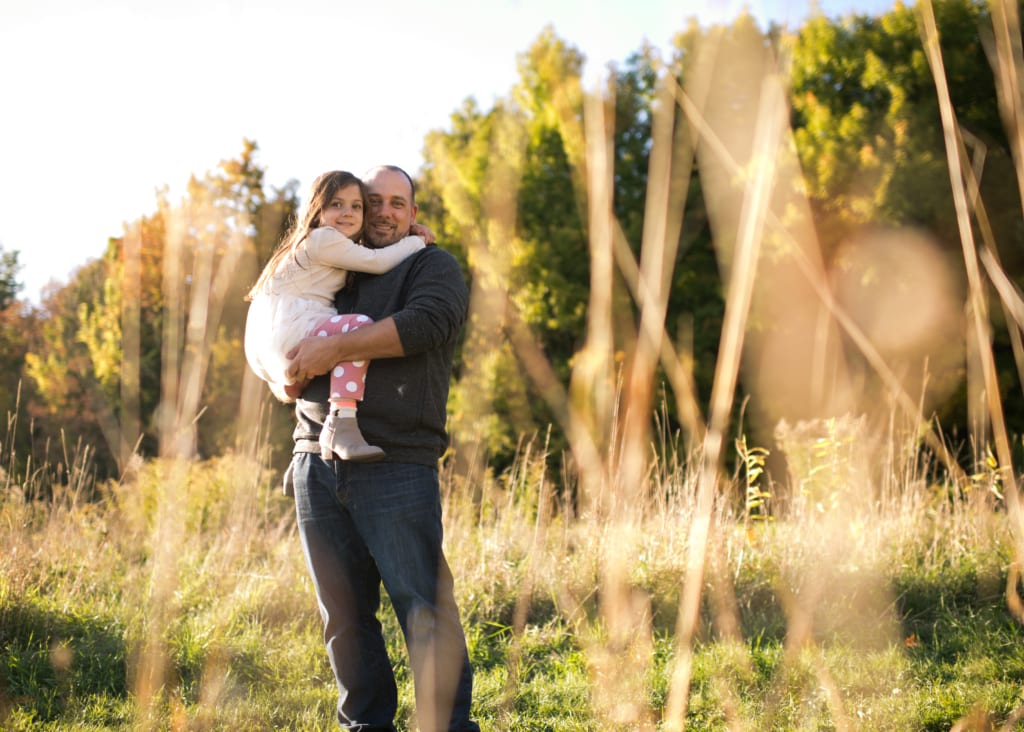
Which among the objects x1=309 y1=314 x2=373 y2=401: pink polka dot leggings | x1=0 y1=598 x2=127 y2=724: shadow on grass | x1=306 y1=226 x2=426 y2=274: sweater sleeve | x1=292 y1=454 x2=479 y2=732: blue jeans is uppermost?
x1=306 y1=226 x2=426 y2=274: sweater sleeve

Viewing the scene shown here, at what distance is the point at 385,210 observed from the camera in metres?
2.48

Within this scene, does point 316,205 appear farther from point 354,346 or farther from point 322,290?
point 354,346

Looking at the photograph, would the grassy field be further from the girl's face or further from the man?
the girl's face

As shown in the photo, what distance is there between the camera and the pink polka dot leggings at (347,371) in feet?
7.16

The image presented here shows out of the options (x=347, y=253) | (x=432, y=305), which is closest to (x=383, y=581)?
(x=432, y=305)

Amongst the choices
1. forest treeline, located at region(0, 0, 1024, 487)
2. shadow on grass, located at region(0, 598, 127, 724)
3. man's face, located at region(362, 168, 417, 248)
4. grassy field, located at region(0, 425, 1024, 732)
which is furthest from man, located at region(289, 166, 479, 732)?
forest treeline, located at region(0, 0, 1024, 487)

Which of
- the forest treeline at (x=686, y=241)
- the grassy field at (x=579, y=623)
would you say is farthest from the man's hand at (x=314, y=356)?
the forest treeline at (x=686, y=241)

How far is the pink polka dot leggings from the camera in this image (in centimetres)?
218

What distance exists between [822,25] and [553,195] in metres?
5.02

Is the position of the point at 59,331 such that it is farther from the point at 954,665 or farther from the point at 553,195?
→ the point at 954,665

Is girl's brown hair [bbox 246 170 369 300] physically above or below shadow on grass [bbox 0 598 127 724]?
above

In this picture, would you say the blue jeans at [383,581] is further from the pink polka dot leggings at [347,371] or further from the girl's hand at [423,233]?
the girl's hand at [423,233]

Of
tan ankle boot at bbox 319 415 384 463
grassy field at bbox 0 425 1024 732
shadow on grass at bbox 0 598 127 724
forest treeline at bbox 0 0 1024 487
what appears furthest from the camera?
forest treeline at bbox 0 0 1024 487

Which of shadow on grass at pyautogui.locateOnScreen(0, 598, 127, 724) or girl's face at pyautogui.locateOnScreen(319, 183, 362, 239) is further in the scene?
shadow on grass at pyautogui.locateOnScreen(0, 598, 127, 724)
